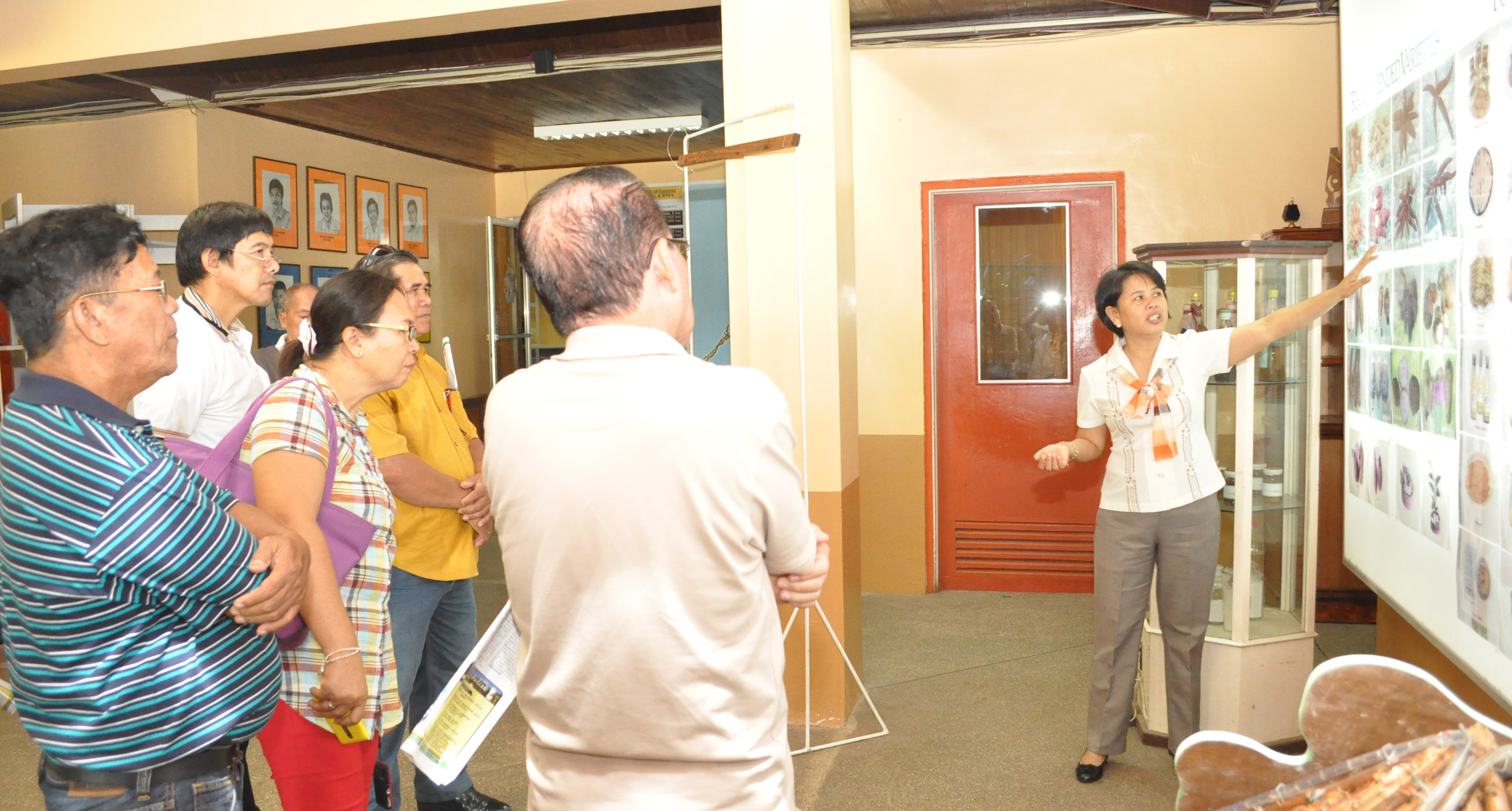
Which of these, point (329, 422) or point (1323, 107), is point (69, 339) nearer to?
point (329, 422)

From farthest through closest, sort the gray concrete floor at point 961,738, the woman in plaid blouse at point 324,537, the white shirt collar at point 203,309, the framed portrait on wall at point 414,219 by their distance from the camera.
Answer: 1. the framed portrait on wall at point 414,219
2. the gray concrete floor at point 961,738
3. the white shirt collar at point 203,309
4. the woman in plaid blouse at point 324,537

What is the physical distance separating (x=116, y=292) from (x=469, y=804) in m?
1.94

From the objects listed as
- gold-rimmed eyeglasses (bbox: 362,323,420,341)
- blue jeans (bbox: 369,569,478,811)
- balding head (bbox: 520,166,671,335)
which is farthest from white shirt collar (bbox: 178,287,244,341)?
balding head (bbox: 520,166,671,335)

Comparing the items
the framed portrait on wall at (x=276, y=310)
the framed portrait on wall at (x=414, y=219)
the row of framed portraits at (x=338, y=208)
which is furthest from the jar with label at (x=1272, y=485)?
the framed portrait on wall at (x=414, y=219)

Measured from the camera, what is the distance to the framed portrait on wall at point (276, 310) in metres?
6.46

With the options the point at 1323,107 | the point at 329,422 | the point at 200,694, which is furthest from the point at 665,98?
the point at 200,694

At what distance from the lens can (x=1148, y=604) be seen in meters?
3.21

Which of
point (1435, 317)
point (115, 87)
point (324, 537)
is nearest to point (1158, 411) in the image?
point (1435, 317)

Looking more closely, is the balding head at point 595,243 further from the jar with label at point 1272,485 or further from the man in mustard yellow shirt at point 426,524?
the jar with label at point 1272,485

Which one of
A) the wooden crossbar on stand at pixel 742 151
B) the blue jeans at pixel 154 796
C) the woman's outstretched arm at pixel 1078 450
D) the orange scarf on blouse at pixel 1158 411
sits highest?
the wooden crossbar on stand at pixel 742 151

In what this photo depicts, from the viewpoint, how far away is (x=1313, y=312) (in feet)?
9.53

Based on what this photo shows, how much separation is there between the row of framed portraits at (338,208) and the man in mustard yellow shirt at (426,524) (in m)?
3.94

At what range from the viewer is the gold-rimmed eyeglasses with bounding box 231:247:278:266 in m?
2.60

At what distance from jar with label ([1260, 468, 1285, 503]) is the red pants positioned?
9.24ft
